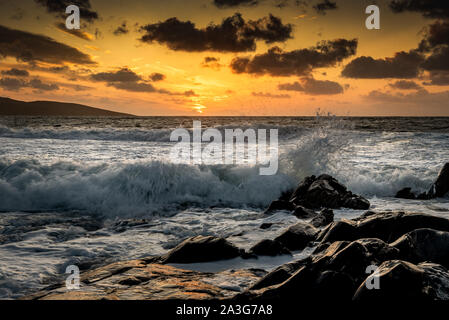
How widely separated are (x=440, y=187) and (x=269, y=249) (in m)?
7.41

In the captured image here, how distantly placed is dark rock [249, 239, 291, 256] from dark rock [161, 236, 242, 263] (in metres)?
0.28

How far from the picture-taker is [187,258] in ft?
14.7

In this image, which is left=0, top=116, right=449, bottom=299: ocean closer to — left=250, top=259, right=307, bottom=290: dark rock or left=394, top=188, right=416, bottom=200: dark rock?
left=394, top=188, right=416, bottom=200: dark rock

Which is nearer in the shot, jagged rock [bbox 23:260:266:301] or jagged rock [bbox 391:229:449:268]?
jagged rock [bbox 23:260:266:301]

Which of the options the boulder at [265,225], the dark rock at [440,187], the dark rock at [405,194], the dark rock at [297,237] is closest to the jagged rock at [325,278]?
the dark rock at [297,237]

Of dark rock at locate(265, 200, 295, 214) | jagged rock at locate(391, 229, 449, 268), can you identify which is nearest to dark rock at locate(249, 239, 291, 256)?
jagged rock at locate(391, 229, 449, 268)

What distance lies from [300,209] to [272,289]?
15.4 feet

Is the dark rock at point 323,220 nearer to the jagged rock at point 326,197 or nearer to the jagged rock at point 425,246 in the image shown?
the jagged rock at point 326,197

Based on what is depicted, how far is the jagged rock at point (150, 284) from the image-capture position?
3232mm

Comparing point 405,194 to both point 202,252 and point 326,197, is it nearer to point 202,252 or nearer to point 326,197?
point 326,197

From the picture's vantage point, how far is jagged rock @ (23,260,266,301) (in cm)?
323

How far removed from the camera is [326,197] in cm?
831
